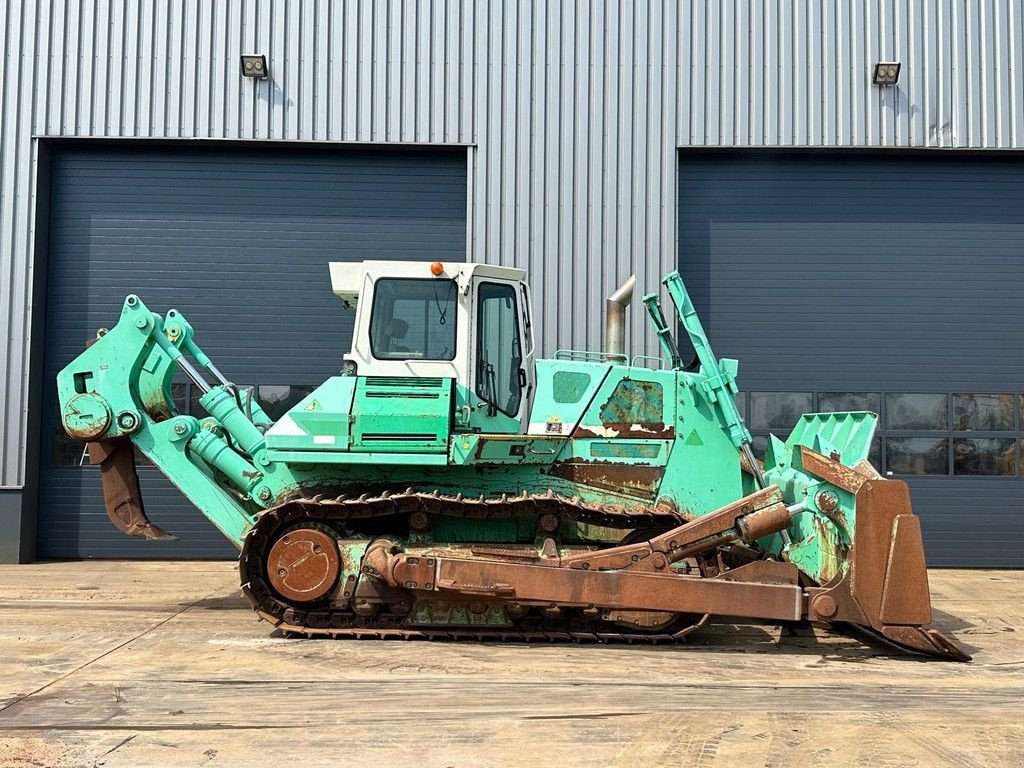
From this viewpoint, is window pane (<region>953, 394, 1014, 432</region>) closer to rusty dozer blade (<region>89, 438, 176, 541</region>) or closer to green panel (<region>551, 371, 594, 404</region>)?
green panel (<region>551, 371, 594, 404</region>)

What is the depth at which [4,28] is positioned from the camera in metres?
12.7

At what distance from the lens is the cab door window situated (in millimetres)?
7941

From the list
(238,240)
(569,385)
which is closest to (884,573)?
(569,385)

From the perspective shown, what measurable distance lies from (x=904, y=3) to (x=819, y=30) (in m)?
1.29

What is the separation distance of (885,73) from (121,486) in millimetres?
11200

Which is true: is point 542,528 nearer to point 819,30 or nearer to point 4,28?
point 819,30

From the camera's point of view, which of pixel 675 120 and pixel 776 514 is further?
pixel 675 120

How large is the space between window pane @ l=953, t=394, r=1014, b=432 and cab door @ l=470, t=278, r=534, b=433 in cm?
772

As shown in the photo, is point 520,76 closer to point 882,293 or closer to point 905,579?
point 882,293

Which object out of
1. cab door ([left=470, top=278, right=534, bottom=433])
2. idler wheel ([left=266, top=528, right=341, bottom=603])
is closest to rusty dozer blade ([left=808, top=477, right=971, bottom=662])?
cab door ([left=470, top=278, right=534, bottom=433])

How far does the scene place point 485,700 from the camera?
226 inches

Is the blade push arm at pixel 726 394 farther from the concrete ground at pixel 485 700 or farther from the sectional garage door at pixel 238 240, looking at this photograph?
the sectional garage door at pixel 238 240

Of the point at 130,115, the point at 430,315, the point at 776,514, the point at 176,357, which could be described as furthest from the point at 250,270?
the point at 776,514

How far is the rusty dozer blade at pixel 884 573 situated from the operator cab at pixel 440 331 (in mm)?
3054
